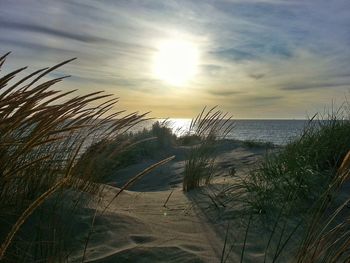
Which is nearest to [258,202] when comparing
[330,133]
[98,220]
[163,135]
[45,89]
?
[98,220]

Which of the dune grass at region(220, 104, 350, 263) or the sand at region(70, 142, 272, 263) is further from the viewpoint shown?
the dune grass at region(220, 104, 350, 263)

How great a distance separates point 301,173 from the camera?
133 inches

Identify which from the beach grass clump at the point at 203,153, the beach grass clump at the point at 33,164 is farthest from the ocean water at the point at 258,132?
the beach grass clump at the point at 33,164

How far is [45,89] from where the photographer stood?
1.47 m

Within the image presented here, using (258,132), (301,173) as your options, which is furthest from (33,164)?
(258,132)

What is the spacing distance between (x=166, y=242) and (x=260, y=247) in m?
0.60

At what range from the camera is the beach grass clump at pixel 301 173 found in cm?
320

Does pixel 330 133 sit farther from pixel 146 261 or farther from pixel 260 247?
pixel 146 261

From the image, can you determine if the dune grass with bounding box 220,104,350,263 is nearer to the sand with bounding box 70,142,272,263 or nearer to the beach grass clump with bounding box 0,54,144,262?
the sand with bounding box 70,142,272,263

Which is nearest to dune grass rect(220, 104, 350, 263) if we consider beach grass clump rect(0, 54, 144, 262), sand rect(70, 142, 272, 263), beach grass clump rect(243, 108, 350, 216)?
beach grass clump rect(243, 108, 350, 216)

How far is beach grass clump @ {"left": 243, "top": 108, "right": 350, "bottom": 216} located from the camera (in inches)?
126

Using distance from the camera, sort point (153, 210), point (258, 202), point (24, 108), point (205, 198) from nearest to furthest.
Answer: point (24, 108)
point (258, 202)
point (153, 210)
point (205, 198)

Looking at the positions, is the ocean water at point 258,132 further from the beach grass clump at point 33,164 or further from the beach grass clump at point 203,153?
the beach grass clump at point 33,164

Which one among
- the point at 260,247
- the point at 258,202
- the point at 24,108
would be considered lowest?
the point at 260,247
